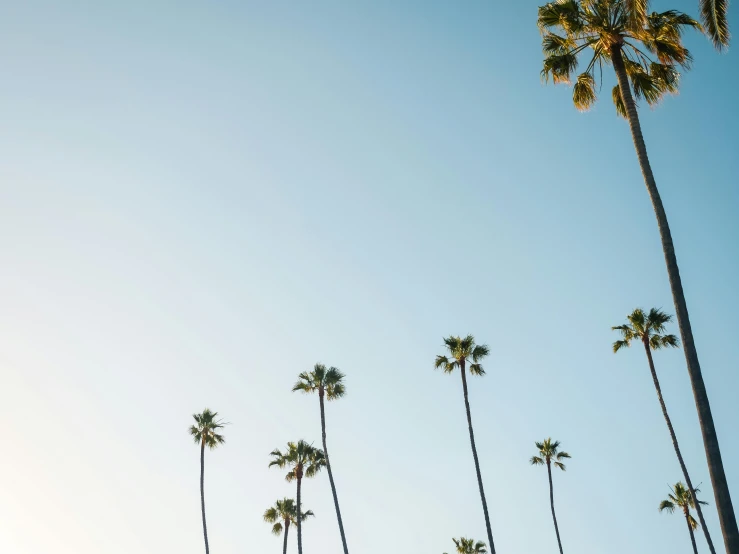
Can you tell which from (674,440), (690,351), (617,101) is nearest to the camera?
(690,351)

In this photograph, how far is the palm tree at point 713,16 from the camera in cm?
1697

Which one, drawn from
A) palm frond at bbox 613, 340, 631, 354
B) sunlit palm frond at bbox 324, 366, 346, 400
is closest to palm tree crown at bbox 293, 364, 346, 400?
sunlit palm frond at bbox 324, 366, 346, 400

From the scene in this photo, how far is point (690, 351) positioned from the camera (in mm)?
15016

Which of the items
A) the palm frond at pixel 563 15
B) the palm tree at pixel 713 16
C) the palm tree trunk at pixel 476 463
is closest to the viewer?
the palm tree at pixel 713 16

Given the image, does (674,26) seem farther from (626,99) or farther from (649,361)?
(649,361)

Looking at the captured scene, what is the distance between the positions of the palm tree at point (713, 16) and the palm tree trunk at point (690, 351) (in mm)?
2331

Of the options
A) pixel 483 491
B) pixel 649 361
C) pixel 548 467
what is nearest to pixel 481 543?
pixel 548 467

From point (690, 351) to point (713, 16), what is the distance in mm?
10430

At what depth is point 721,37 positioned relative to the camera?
56.2ft

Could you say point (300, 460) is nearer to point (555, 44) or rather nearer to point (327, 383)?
point (327, 383)

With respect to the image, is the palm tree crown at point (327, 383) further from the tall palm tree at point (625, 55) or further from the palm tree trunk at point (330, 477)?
the tall palm tree at point (625, 55)

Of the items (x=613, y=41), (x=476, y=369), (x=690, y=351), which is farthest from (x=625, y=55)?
(x=476, y=369)

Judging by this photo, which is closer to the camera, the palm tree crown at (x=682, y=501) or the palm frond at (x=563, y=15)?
the palm frond at (x=563, y=15)

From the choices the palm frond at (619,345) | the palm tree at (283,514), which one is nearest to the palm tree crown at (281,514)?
the palm tree at (283,514)
